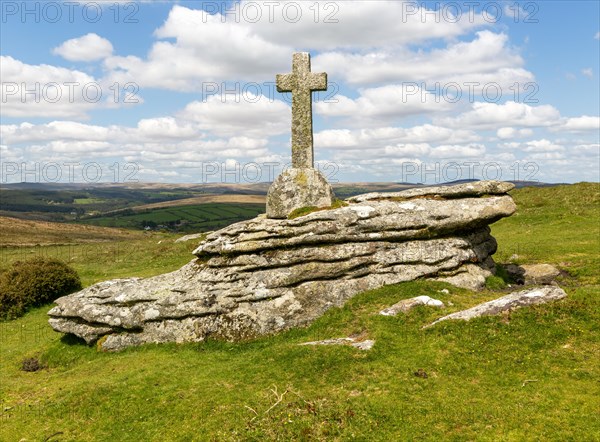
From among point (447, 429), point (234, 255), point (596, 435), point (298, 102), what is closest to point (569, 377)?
point (596, 435)

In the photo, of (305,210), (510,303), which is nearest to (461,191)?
(510,303)

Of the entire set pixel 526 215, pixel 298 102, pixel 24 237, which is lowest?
pixel 24 237

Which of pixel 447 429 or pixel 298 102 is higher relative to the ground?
pixel 298 102

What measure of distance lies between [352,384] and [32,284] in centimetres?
2932

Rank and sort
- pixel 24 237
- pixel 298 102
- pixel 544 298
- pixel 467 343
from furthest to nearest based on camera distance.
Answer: pixel 24 237, pixel 298 102, pixel 544 298, pixel 467 343

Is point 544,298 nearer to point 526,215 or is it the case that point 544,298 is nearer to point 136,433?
point 136,433

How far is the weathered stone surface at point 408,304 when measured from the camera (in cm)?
1895

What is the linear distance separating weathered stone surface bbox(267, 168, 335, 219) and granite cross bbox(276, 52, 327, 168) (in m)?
1.06

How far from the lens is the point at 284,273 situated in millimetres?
21531

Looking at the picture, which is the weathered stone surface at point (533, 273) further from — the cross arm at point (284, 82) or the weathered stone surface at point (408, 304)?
the cross arm at point (284, 82)

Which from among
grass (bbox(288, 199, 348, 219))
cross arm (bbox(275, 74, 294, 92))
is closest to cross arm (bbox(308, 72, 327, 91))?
cross arm (bbox(275, 74, 294, 92))

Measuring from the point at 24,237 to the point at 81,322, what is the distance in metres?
82.0

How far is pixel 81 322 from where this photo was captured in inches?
898

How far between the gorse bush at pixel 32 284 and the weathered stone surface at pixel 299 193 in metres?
21.0
